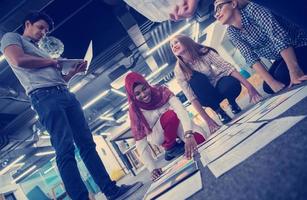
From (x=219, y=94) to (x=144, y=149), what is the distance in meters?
0.89

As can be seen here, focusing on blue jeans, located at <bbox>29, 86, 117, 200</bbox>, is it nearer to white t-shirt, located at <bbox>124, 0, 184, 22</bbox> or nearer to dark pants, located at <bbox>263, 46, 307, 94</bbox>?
white t-shirt, located at <bbox>124, 0, 184, 22</bbox>

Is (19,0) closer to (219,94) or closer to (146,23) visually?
(146,23)

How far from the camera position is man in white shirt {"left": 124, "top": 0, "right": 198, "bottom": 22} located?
856mm

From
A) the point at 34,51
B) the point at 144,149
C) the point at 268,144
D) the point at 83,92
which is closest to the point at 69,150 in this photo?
the point at 144,149

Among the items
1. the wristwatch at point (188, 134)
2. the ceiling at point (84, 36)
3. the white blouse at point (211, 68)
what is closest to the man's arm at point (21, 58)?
the wristwatch at point (188, 134)

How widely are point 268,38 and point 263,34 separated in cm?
5

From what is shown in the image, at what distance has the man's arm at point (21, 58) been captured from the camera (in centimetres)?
172

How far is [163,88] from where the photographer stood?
233 cm

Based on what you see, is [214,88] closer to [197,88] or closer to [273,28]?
[197,88]

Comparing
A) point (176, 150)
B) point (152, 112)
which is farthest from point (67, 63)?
point (176, 150)

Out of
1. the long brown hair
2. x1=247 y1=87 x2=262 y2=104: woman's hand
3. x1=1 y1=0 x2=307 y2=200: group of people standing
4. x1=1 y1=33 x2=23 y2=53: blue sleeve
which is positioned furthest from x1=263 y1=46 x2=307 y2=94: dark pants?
x1=1 y1=33 x2=23 y2=53: blue sleeve

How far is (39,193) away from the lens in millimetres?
9234

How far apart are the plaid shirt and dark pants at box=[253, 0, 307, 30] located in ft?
2.33

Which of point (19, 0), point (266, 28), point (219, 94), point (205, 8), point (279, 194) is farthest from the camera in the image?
point (205, 8)
